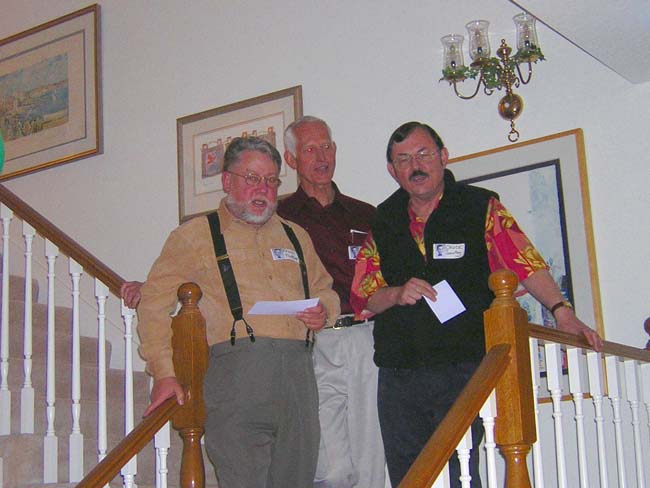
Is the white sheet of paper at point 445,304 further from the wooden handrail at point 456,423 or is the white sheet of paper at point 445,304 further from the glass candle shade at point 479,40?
the glass candle shade at point 479,40

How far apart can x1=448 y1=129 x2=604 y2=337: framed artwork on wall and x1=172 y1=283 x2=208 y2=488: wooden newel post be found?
1.87 meters

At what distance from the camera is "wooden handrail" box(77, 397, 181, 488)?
105 inches

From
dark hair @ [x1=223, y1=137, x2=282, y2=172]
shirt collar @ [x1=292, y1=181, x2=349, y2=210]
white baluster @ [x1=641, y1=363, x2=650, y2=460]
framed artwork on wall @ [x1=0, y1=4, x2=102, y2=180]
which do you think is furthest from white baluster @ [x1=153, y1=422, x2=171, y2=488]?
framed artwork on wall @ [x1=0, y1=4, x2=102, y2=180]

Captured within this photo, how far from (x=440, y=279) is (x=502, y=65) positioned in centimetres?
169

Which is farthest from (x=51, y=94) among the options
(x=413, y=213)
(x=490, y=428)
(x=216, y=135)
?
(x=490, y=428)

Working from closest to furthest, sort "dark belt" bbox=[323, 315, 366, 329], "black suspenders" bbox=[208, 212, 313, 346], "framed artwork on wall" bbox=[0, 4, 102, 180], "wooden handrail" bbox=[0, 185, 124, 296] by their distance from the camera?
"black suspenders" bbox=[208, 212, 313, 346] < "dark belt" bbox=[323, 315, 366, 329] < "wooden handrail" bbox=[0, 185, 124, 296] < "framed artwork on wall" bbox=[0, 4, 102, 180]

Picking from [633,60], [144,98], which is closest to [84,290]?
[144,98]

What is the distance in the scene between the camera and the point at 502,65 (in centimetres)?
429

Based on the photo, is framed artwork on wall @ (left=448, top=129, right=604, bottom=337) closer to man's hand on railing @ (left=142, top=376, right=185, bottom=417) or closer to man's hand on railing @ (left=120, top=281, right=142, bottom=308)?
man's hand on railing @ (left=120, top=281, right=142, bottom=308)

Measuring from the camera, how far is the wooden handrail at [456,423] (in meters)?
2.30

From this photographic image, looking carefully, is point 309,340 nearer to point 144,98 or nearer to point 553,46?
point 553,46

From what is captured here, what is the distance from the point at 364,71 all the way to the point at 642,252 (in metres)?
1.73

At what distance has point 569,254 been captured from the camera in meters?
4.08

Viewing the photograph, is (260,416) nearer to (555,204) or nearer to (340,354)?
(340,354)
